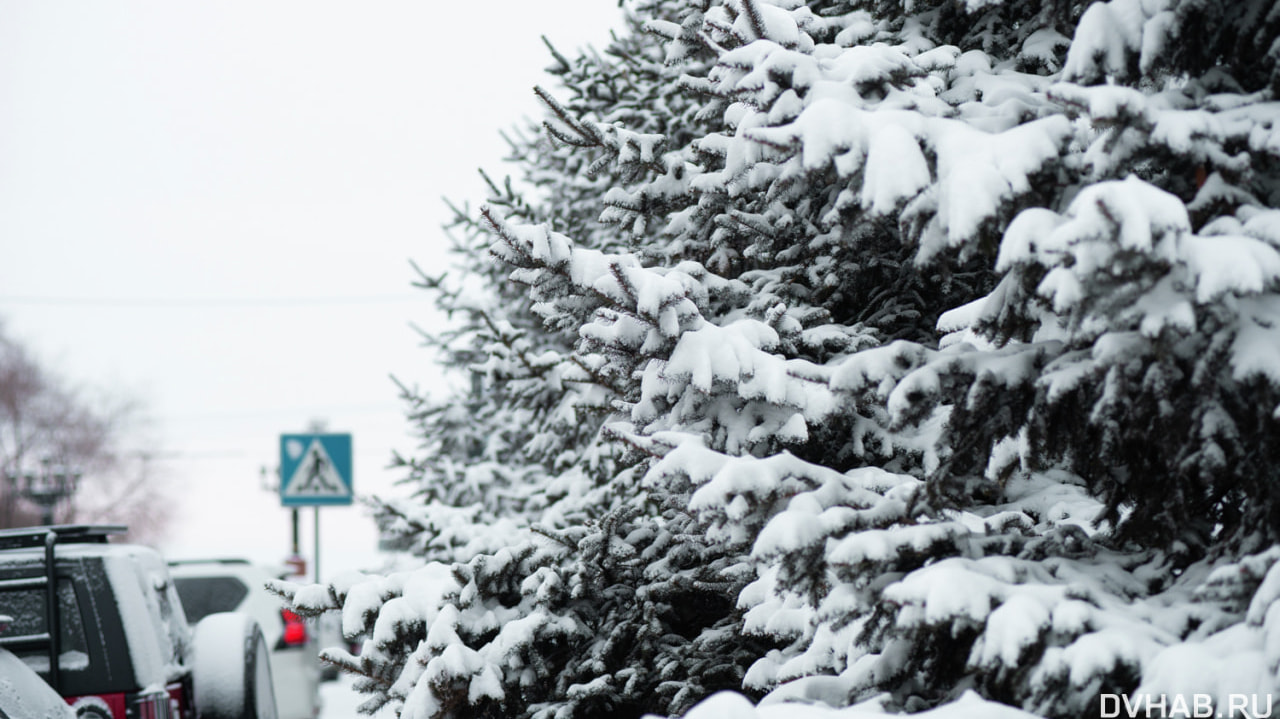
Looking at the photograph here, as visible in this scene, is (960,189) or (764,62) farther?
(764,62)

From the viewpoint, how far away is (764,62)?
9.55 ft

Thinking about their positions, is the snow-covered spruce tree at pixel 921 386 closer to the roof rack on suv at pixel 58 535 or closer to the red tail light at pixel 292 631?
the roof rack on suv at pixel 58 535

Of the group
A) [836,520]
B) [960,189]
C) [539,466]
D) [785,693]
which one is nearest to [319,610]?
[785,693]

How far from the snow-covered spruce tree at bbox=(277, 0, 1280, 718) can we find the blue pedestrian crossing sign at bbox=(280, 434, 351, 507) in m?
6.21

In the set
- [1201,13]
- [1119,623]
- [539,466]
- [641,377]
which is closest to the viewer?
[1119,623]

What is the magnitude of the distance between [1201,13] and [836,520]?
1.58m

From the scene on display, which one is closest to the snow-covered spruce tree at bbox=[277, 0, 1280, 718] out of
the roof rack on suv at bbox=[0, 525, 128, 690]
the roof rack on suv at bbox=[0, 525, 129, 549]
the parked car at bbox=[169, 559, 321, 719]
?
the roof rack on suv at bbox=[0, 525, 128, 690]

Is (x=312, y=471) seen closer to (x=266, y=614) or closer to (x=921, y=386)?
(x=266, y=614)

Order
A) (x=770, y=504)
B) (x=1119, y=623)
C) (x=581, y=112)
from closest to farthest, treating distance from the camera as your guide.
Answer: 1. (x=1119, y=623)
2. (x=770, y=504)
3. (x=581, y=112)

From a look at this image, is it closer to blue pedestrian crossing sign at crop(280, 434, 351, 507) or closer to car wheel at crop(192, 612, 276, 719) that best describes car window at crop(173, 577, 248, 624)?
blue pedestrian crossing sign at crop(280, 434, 351, 507)

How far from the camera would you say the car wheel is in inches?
223

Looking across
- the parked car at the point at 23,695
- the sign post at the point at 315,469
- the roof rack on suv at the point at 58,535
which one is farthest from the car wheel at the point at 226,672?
the sign post at the point at 315,469

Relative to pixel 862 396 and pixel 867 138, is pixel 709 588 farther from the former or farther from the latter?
pixel 867 138

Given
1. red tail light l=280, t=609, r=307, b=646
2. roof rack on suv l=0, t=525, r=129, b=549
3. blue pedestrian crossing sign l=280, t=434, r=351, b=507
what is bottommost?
red tail light l=280, t=609, r=307, b=646
